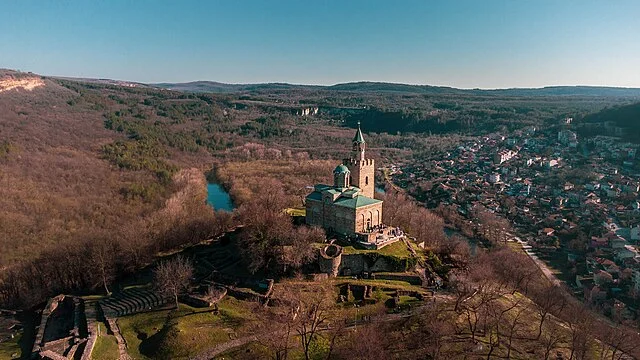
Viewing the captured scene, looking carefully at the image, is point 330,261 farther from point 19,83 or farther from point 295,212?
point 19,83

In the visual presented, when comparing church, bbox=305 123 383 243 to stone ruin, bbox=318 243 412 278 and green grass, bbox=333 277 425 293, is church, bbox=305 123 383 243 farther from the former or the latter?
green grass, bbox=333 277 425 293

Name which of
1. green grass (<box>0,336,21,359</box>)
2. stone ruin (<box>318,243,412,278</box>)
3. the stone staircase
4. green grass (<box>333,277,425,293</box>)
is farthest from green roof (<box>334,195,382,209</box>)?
green grass (<box>0,336,21,359</box>)

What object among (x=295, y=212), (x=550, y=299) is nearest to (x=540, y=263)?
(x=550, y=299)

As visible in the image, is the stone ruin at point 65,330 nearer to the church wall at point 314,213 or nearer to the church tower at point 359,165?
the church wall at point 314,213

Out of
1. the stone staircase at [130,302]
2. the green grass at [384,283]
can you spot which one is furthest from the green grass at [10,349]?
the green grass at [384,283]

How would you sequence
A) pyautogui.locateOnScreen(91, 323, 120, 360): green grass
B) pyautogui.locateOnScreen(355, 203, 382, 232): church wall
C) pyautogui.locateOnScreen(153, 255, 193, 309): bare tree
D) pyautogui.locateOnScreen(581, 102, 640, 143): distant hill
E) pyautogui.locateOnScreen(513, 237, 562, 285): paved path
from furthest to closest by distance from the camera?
pyautogui.locateOnScreen(581, 102, 640, 143): distant hill → pyautogui.locateOnScreen(513, 237, 562, 285): paved path → pyautogui.locateOnScreen(355, 203, 382, 232): church wall → pyautogui.locateOnScreen(153, 255, 193, 309): bare tree → pyautogui.locateOnScreen(91, 323, 120, 360): green grass

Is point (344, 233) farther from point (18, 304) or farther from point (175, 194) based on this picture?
point (175, 194)
